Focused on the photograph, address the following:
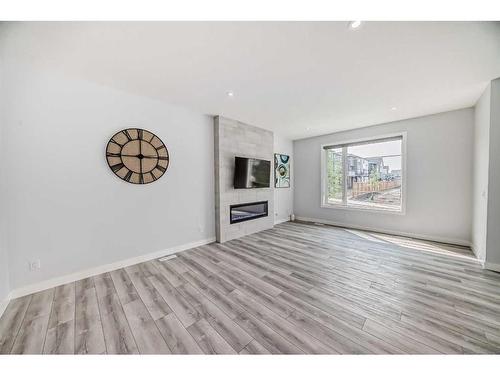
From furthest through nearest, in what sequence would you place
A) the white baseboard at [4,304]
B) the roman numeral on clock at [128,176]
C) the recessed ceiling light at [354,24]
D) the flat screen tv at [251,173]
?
1. the flat screen tv at [251,173]
2. the roman numeral on clock at [128,176]
3. the white baseboard at [4,304]
4. the recessed ceiling light at [354,24]

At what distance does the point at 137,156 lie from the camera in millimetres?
2818

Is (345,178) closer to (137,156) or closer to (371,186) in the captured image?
(371,186)

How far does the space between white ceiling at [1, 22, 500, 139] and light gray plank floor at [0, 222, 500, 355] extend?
2.53m

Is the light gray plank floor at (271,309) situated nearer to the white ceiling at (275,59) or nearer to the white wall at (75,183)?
the white wall at (75,183)

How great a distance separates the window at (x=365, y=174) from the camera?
423 cm

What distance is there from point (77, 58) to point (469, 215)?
640cm

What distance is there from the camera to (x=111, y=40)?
1687mm

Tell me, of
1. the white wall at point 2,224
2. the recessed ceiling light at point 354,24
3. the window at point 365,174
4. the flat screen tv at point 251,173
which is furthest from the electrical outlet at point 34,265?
the window at point 365,174

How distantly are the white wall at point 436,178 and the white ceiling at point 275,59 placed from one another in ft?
1.91

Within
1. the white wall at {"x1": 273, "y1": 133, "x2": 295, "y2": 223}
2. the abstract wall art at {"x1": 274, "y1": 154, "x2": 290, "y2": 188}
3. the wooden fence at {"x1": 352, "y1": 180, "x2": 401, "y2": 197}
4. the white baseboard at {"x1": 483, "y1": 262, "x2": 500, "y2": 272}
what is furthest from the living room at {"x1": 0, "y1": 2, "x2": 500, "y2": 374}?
the abstract wall art at {"x1": 274, "y1": 154, "x2": 290, "y2": 188}

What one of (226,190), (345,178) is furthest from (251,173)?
(345,178)

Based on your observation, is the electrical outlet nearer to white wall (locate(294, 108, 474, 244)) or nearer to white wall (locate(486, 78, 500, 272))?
white wall (locate(486, 78, 500, 272))
